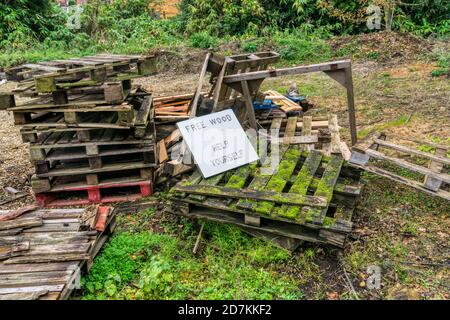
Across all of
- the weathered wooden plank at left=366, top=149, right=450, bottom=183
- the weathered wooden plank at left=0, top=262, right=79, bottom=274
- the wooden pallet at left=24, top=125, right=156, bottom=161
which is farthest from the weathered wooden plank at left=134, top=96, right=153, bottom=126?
the weathered wooden plank at left=366, top=149, right=450, bottom=183

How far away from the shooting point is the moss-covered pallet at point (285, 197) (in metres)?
3.21

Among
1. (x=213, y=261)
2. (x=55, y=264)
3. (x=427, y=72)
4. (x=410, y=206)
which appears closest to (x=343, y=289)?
(x=213, y=261)

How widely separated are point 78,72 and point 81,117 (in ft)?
1.97

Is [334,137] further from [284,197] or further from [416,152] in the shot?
[284,197]

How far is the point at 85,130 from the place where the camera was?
13.2 feet

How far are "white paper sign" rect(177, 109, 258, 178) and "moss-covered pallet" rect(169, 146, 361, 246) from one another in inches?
4.7

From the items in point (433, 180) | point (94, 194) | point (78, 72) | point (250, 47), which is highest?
point (78, 72)

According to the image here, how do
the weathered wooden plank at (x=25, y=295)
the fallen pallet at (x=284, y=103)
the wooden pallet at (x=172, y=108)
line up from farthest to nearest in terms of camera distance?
the fallen pallet at (x=284, y=103) → the wooden pallet at (x=172, y=108) → the weathered wooden plank at (x=25, y=295)

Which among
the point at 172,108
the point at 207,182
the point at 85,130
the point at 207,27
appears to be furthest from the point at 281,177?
the point at 207,27

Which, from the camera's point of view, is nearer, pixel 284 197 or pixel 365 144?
pixel 284 197

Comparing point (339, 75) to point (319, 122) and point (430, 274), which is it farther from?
point (430, 274)

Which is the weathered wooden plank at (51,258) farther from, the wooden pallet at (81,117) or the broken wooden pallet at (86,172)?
the wooden pallet at (81,117)

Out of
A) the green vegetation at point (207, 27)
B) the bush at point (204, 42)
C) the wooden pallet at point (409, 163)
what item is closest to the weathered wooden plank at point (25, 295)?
the wooden pallet at point (409, 163)

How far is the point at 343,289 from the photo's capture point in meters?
2.97
